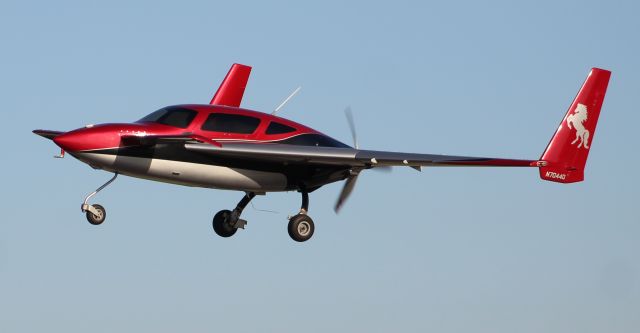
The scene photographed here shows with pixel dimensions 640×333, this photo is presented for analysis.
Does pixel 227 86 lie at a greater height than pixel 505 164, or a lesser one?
greater

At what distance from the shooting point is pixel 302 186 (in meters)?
39.7

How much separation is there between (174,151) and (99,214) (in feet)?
9.51

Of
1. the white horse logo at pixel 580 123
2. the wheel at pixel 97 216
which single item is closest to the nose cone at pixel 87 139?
the wheel at pixel 97 216

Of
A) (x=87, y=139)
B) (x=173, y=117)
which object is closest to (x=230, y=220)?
(x=173, y=117)

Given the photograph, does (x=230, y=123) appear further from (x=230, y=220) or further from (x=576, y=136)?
(x=576, y=136)

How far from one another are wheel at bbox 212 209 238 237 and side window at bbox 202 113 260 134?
14.5ft

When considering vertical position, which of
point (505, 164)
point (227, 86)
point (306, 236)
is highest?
point (227, 86)

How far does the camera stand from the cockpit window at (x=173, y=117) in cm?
3688

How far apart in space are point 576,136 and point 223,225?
12.0m

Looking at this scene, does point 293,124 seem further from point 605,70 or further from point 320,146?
point 605,70

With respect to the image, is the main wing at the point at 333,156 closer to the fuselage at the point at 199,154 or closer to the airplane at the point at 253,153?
the airplane at the point at 253,153

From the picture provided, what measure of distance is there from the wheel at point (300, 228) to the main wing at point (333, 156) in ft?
6.58

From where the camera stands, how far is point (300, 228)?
38.9 meters

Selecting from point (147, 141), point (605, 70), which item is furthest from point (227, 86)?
point (605, 70)
